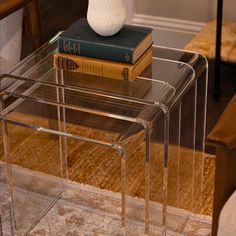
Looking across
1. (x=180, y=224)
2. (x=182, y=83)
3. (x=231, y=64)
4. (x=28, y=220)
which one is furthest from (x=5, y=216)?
(x=231, y=64)

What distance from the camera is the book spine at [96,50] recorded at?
184cm

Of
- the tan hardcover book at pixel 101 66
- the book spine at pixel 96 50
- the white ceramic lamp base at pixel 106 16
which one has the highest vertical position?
the white ceramic lamp base at pixel 106 16

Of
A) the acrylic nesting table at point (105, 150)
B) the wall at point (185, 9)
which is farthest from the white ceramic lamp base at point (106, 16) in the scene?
the wall at point (185, 9)

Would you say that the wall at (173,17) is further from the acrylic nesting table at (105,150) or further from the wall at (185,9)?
the acrylic nesting table at (105,150)

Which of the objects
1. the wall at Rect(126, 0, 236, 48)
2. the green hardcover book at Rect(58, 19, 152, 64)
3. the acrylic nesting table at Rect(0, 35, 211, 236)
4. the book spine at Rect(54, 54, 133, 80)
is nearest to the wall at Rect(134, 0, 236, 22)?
the wall at Rect(126, 0, 236, 48)

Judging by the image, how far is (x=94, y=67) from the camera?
1889mm

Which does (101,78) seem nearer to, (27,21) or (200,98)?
(200,98)

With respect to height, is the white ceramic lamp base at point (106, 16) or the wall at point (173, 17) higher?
the white ceramic lamp base at point (106, 16)

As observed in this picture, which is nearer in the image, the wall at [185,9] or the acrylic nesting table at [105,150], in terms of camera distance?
the acrylic nesting table at [105,150]

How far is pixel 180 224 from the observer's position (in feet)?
6.97

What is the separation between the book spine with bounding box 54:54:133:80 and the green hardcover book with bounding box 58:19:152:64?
1 cm

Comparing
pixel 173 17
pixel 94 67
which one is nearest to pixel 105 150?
pixel 94 67

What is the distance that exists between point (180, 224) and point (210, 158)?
40 centimetres

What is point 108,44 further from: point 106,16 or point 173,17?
point 173,17
